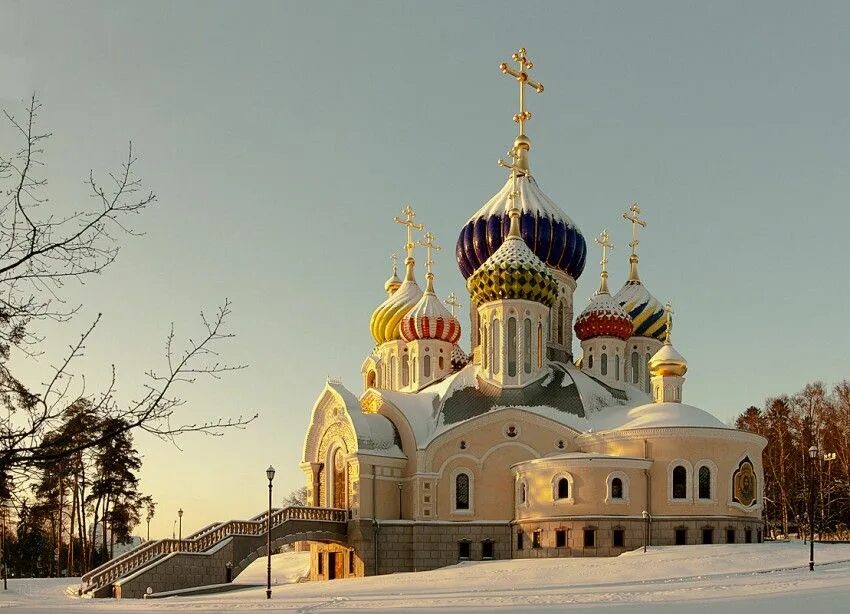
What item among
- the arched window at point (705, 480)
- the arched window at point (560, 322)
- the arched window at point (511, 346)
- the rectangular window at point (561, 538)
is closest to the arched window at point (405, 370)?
the arched window at point (560, 322)

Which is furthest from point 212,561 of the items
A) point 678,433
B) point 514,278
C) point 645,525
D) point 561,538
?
point 678,433

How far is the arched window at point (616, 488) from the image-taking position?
123 ft

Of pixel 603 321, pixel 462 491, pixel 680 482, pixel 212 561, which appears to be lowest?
pixel 212 561

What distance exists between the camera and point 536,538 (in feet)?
127

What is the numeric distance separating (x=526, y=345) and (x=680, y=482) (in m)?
9.09

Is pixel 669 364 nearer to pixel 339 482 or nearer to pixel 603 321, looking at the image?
pixel 603 321

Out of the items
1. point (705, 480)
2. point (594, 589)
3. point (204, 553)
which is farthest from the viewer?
point (705, 480)

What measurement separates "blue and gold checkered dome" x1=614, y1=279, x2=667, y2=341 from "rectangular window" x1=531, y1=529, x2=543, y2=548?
1622 cm

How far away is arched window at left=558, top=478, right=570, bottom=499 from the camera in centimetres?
3806

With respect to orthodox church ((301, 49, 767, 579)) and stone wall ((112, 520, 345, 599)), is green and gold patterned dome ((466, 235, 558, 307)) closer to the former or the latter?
orthodox church ((301, 49, 767, 579))

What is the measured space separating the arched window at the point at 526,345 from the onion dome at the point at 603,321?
622 cm

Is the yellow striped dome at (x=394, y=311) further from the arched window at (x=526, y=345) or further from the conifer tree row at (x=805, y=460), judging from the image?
the conifer tree row at (x=805, y=460)

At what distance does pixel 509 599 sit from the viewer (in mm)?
20250

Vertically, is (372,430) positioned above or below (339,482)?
above
